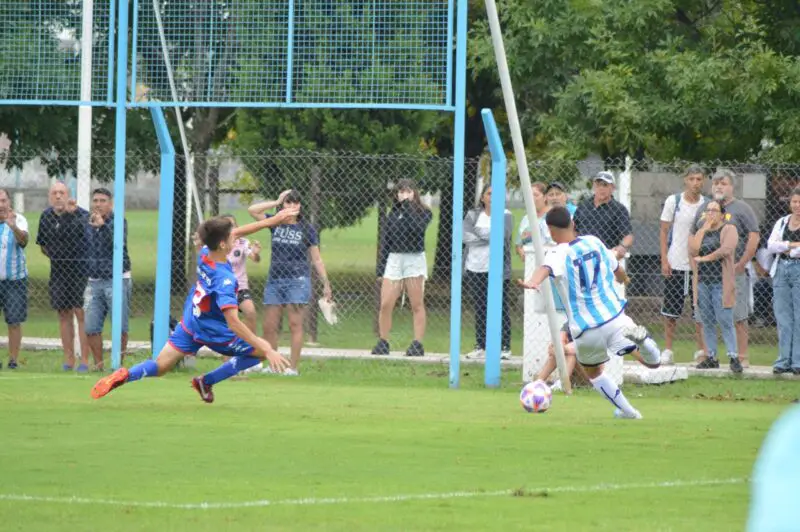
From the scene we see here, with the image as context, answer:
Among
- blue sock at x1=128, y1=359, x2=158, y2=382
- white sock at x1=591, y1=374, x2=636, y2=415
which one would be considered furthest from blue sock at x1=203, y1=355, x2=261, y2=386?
white sock at x1=591, y1=374, x2=636, y2=415

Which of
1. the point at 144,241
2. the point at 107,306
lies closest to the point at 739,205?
the point at 107,306

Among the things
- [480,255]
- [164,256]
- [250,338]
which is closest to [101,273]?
[164,256]

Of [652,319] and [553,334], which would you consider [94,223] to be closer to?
[553,334]

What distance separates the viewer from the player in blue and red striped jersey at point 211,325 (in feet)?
36.5

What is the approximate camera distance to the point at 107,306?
15.8 m

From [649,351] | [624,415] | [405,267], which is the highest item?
[405,267]

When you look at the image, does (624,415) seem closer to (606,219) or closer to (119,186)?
(606,219)

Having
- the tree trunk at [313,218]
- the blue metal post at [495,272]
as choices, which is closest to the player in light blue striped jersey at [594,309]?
the blue metal post at [495,272]

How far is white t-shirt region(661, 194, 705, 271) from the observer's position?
16.0m

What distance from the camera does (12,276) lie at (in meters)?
15.7

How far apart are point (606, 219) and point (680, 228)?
140 cm

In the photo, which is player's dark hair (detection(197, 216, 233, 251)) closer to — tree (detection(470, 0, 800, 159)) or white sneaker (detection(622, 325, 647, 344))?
white sneaker (detection(622, 325, 647, 344))

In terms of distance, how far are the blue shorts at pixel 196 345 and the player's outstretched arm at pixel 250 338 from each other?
0.21 m

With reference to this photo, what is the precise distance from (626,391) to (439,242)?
13.8m
